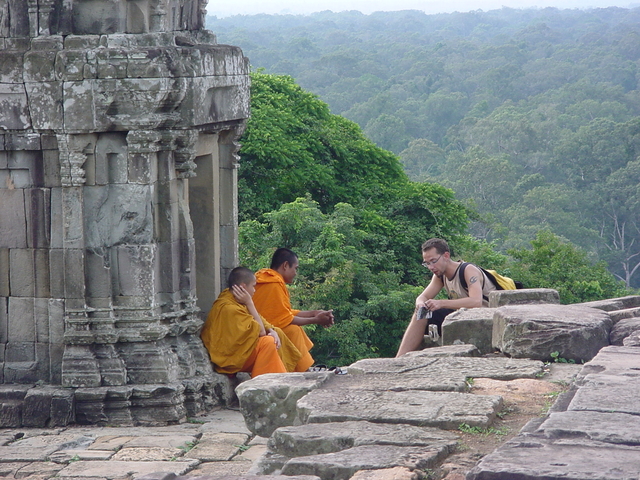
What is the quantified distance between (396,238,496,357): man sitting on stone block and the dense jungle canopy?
245 inches

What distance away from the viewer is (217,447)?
6.11 metres

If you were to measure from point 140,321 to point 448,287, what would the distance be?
220cm

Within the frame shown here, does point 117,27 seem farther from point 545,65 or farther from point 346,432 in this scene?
point 545,65

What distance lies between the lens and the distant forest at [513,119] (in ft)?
130

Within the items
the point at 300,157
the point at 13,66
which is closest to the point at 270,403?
the point at 13,66

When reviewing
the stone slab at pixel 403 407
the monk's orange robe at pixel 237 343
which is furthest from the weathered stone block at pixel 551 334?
the monk's orange robe at pixel 237 343

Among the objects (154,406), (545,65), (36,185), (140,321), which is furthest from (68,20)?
(545,65)

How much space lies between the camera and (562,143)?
1797 inches

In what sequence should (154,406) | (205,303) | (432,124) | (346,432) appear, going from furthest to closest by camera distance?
1. (432,124)
2. (205,303)
3. (154,406)
4. (346,432)

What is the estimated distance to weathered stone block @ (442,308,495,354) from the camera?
6.07m

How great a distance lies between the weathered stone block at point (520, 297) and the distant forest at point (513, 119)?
49.0 ft

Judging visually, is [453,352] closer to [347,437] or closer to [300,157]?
[347,437]

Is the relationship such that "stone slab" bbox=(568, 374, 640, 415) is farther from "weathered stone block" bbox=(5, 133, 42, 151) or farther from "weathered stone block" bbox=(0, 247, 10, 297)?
"weathered stone block" bbox=(0, 247, 10, 297)

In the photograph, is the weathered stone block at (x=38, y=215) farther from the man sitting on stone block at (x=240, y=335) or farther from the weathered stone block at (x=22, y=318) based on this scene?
the man sitting on stone block at (x=240, y=335)
